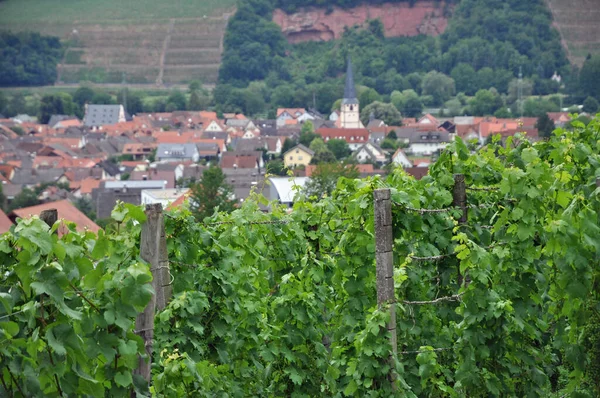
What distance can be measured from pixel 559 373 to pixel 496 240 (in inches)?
70.7

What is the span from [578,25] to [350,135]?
54.0 metres

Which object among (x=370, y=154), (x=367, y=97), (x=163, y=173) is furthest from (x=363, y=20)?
(x=163, y=173)

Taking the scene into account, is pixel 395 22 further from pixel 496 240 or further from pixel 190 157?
pixel 496 240

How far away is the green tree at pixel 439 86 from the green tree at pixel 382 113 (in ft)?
37.5

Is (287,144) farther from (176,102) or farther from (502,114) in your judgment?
(176,102)

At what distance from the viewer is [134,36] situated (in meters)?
135

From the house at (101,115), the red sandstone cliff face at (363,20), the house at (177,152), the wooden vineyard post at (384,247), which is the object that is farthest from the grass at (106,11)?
the wooden vineyard post at (384,247)

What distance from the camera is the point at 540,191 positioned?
18.6ft

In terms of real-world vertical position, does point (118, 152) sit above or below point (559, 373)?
below

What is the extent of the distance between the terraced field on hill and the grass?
121 ft

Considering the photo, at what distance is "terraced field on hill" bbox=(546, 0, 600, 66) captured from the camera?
128000 millimetres

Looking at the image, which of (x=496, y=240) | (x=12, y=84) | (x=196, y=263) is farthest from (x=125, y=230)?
(x=12, y=84)

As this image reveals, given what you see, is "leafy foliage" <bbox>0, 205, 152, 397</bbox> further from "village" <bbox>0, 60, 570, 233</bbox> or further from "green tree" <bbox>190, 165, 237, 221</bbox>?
"village" <bbox>0, 60, 570, 233</bbox>

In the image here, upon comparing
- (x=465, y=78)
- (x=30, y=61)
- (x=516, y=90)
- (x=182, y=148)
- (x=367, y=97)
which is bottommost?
(x=182, y=148)
